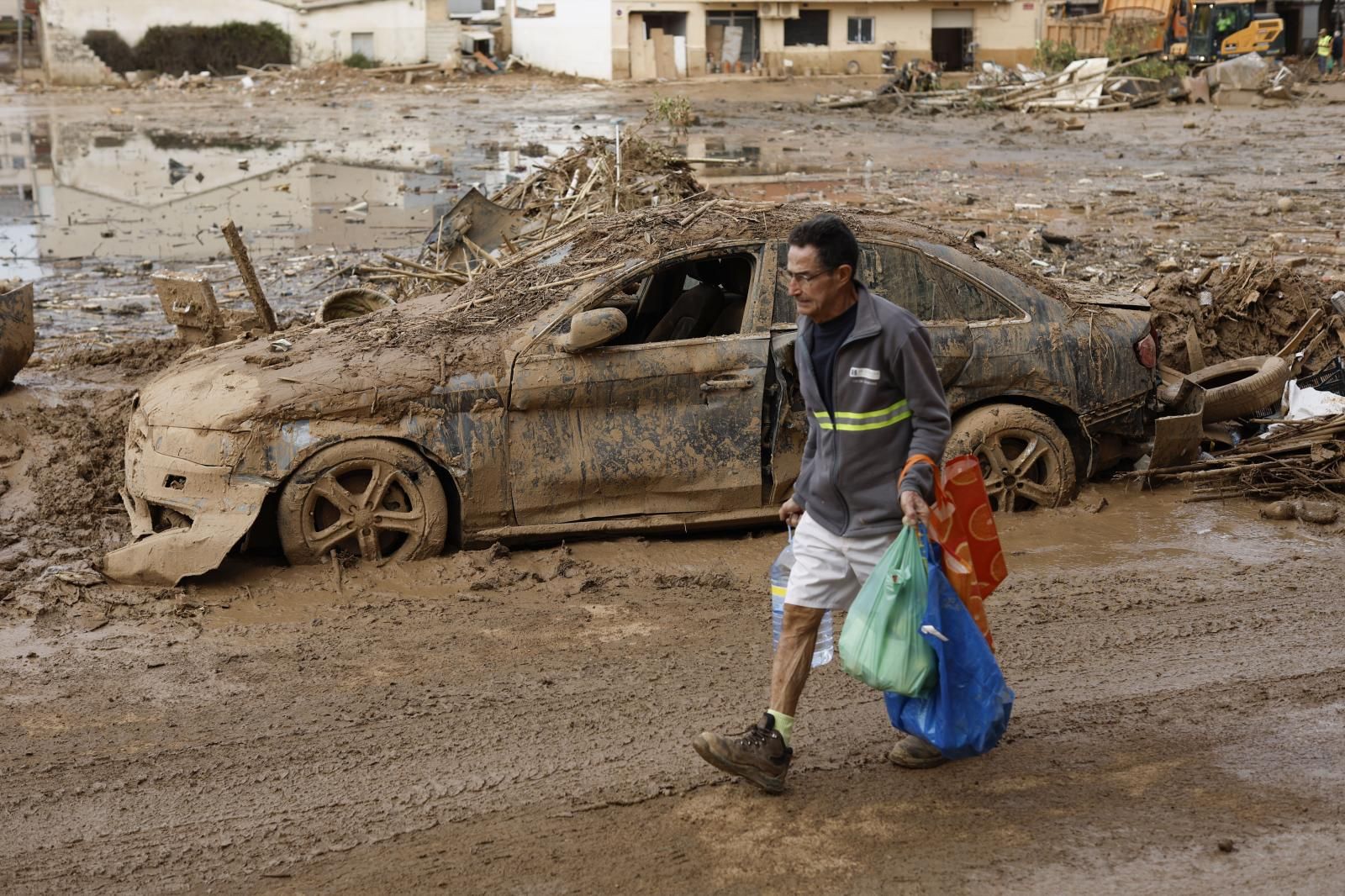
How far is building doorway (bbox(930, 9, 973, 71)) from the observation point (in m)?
49.4

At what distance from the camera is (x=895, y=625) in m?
4.17

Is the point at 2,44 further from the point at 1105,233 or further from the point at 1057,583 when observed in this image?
the point at 1057,583

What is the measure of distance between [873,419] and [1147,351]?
3854 mm

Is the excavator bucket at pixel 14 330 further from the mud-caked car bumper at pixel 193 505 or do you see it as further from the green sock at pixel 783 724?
the green sock at pixel 783 724

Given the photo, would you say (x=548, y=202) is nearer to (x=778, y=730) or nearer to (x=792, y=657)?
(x=792, y=657)

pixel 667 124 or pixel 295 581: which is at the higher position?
pixel 667 124

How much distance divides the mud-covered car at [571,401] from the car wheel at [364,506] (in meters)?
0.01

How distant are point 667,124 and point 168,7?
2469 centimetres

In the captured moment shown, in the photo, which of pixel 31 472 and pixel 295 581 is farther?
pixel 31 472

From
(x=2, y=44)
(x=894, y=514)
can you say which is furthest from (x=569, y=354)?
(x=2, y=44)

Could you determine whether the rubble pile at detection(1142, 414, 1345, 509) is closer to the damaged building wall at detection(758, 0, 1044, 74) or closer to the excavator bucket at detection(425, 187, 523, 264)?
the excavator bucket at detection(425, 187, 523, 264)

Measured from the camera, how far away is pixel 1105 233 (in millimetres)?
15961

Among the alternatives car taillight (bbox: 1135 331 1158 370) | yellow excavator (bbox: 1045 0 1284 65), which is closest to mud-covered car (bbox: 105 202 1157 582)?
car taillight (bbox: 1135 331 1158 370)

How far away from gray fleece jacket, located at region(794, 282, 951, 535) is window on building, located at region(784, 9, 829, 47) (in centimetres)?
4618
